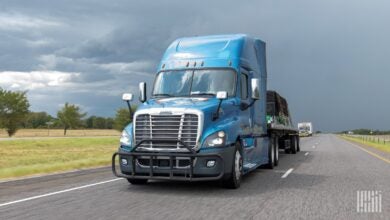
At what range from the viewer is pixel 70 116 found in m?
98.3

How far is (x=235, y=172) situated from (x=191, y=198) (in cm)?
151

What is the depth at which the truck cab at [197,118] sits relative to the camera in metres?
8.73

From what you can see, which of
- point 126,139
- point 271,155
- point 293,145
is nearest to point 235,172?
point 126,139

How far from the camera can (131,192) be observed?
9039mm

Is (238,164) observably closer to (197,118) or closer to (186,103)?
(197,118)

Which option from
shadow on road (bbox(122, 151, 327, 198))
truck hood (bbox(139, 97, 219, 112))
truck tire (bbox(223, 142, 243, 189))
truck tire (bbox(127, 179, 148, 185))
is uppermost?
truck hood (bbox(139, 97, 219, 112))

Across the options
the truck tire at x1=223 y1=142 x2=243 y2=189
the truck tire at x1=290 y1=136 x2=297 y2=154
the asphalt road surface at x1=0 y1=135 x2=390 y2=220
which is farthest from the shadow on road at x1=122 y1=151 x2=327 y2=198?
the truck tire at x1=290 y1=136 x2=297 y2=154

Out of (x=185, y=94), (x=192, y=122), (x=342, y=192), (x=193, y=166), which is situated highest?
(x=185, y=94)

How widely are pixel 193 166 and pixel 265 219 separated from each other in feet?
8.30

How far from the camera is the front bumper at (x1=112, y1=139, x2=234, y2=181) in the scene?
8656 millimetres

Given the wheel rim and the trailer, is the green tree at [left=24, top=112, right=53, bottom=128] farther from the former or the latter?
the wheel rim

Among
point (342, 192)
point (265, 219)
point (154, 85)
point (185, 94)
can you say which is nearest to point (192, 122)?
point (185, 94)

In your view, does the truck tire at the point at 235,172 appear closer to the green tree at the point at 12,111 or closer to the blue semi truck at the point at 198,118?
A: the blue semi truck at the point at 198,118

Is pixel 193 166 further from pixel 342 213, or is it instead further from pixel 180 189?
pixel 342 213
